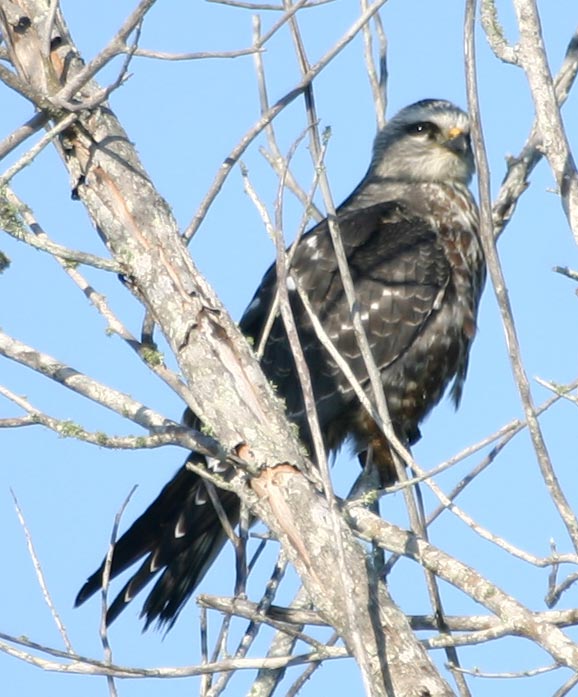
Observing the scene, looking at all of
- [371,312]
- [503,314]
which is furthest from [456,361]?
[503,314]

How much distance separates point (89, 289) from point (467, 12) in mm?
1151

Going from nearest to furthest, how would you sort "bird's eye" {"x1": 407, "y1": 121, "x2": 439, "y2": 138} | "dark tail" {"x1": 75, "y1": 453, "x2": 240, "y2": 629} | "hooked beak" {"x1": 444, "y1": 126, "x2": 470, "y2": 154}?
1. "dark tail" {"x1": 75, "y1": 453, "x2": 240, "y2": 629}
2. "hooked beak" {"x1": 444, "y1": 126, "x2": 470, "y2": 154}
3. "bird's eye" {"x1": 407, "y1": 121, "x2": 439, "y2": 138}

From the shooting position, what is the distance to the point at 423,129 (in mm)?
6328

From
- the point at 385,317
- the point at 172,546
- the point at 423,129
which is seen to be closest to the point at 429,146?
the point at 423,129

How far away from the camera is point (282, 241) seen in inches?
114

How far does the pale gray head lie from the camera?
243 inches

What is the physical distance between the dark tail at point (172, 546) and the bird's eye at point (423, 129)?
2.40 meters

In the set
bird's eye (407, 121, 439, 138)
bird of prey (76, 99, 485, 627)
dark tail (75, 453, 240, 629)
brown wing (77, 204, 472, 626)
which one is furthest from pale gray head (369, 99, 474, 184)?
dark tail (75, 453, 240, 629)

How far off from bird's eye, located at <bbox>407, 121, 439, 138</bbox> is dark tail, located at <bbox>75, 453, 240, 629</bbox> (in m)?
2.40

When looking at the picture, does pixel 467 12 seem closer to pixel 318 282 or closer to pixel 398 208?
pixel 318 282

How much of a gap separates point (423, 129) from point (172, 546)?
113 inches

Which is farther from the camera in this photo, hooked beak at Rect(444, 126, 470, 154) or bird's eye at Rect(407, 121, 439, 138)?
bird's eye at Rect(407, 121, 439, 138)

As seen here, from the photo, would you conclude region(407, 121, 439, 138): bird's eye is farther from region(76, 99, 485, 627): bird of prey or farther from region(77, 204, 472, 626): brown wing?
region(77, 204, 472, 626): brown wing

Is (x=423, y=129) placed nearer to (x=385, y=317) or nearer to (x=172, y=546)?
(x=385, y=317)
